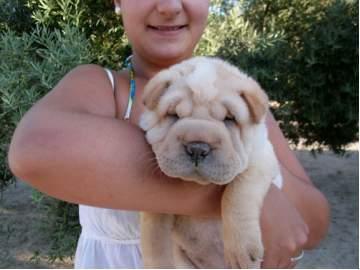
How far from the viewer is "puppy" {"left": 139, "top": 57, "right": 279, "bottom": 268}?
1.45 meters

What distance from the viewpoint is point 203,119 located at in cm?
151

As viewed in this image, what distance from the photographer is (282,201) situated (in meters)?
1.61

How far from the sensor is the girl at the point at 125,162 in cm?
132

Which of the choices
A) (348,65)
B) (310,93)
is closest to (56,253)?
(310,93)

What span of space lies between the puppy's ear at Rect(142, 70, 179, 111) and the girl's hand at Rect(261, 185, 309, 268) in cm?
45

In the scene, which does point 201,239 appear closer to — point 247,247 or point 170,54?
point 247,247

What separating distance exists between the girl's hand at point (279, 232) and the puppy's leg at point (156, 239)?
1.22 feet

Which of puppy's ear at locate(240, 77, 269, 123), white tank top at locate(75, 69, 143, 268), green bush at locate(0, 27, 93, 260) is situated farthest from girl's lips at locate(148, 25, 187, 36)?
green bush at locate(0, 27, 93, 260)

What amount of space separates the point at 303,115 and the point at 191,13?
419 centimetres

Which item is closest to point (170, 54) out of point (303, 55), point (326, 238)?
point (303, 55)

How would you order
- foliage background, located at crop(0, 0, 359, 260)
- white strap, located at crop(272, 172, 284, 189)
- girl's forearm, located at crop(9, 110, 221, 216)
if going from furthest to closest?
1. foliage background, located at crop(0, 0, 359, 260)
2. white strap, located at crop(272, 172, 284, 189)
3. girl's forearm, located at crop(9, 110, 221, 216)

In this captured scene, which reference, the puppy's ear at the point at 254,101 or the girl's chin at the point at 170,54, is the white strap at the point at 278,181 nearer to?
the puppy's ear at the point at 254,101

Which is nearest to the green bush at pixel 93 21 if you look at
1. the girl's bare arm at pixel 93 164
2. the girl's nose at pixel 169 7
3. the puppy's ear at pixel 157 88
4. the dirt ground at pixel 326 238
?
the dirt ground at pixel 326 238

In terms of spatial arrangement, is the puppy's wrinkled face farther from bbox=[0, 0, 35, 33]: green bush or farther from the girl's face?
bbox=[0, 0, 35, 33]: green bush
